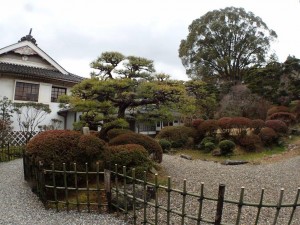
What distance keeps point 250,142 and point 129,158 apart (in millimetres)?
9642

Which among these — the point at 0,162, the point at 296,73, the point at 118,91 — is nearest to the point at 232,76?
the point at 296,73

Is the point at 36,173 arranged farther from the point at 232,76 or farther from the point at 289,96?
the point at 232,76

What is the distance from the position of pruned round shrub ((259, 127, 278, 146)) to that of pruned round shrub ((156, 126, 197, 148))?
12.7 feet

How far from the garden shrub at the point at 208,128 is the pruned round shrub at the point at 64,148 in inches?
392

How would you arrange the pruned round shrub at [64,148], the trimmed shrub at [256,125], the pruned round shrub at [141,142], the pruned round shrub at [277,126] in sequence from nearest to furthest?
the pruned round shrub at [64,148] < the pruned round shrub at [141,142] < the trimmed shrub at [256,125] < the pruned round shrub at [277,126]

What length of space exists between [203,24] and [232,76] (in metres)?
6.95

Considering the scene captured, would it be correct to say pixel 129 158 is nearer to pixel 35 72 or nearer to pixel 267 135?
pixel 267 135

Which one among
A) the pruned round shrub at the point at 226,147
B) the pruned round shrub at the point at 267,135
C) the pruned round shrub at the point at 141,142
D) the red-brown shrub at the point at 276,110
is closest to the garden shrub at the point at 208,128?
the pruned round shrub at the point at 226,147

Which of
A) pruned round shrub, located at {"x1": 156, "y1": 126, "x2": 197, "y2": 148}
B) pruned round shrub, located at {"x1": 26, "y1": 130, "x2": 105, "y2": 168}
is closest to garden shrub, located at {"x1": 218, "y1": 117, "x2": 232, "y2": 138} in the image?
pruned round shrub, located at {"x1": 156, "y1": 126, "x2": 197, "y2": 148}

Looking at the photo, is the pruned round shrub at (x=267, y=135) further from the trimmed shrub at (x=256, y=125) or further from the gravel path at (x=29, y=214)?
the gravel path at (x=29, y=214)

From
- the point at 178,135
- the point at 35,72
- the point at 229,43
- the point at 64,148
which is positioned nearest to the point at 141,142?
the point at 64,148

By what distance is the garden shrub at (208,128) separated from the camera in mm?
15492

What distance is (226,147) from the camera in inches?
536

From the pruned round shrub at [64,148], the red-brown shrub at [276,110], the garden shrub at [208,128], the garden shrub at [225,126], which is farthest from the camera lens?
the red-brown shrub at [276,110]
